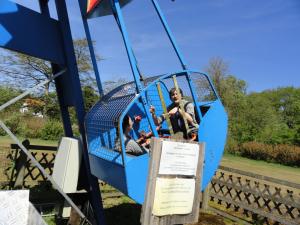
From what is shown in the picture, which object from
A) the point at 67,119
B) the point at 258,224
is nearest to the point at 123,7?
the point at 67,119

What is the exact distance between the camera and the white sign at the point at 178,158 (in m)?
2.67

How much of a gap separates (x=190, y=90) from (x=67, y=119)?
2.85 metres

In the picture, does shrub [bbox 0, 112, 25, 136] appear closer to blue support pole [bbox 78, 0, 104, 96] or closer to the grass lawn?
the grass lawn

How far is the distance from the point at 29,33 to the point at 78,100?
127cm

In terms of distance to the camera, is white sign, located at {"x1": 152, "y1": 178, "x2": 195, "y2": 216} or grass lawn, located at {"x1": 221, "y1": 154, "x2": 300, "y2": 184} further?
grass lawn, located at {"x1": 221, "y1": 154, "x2": 300, "y2": 184}

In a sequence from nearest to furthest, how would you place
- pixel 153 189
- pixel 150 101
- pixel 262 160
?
1. pixel 153 189
2. pixel 150 101
3. pixel 262 160

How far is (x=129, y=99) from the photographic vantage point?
435 centimetres

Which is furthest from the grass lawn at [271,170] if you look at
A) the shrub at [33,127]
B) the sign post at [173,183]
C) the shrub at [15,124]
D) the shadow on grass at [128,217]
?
the shrub at [15,124]

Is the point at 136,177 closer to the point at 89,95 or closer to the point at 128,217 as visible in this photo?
the point at 128,217

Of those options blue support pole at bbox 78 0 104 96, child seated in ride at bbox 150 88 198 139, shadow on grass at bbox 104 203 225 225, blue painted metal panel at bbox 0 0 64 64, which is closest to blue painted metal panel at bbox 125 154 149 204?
child seated in ride at bbox 150 88 198 139

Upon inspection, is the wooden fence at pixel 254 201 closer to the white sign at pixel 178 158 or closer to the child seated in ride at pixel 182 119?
the child seated in ride at pixel 182 119

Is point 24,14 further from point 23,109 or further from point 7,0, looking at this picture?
point 23,109

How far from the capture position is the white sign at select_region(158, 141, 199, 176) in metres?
2.67

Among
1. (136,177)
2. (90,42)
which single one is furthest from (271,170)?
(136,177)
